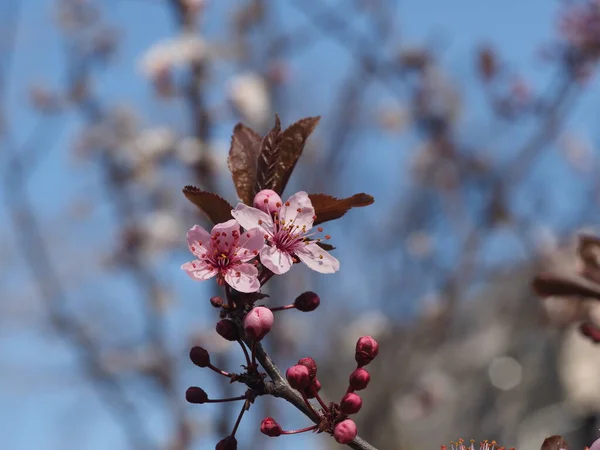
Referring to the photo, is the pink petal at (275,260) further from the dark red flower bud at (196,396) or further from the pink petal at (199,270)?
the dark red flower bud at (196,396)

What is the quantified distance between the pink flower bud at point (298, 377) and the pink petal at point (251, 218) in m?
0.20

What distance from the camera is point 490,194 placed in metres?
3.63

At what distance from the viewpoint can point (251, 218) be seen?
893 mm

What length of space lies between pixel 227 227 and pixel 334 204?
156mm

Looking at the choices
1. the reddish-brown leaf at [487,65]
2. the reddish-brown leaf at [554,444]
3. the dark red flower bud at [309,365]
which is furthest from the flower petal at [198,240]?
the reddish-brown leaf at [487,65]

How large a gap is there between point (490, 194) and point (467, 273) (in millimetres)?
470

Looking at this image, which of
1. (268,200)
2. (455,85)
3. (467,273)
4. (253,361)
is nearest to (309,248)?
(268,200)

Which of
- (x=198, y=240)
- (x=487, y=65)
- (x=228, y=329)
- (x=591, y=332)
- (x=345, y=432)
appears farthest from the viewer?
(x=487, y=65)

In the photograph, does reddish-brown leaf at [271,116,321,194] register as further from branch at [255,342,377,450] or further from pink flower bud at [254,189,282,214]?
branch at [255,342,377,450]

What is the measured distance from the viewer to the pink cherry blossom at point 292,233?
901mm

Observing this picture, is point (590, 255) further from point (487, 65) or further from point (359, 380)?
point (487, 65)

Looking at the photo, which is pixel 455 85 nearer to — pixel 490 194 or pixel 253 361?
pixel 490 194

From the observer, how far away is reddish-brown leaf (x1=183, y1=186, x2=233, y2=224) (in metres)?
0.87

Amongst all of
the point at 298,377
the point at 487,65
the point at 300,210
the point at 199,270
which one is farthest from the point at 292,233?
the point at 487,65
